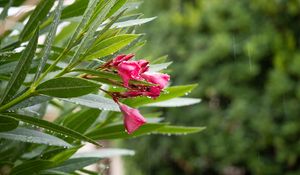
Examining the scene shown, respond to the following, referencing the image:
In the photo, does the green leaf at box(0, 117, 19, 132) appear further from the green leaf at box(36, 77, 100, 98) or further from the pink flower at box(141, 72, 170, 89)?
the pink flower at box(141, 72, 170, 89)

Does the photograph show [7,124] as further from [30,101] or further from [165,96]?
[165,96]

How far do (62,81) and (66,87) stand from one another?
0.01 m

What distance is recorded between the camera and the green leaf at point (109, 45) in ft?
3.02

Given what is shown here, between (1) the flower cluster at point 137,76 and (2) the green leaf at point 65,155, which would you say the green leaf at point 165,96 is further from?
(1) the flower cluster at point 137,76

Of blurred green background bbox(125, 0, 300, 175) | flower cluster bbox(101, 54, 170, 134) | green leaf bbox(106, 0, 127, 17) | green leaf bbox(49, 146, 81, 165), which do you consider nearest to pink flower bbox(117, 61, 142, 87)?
flower cluster bbox(101, 54, 170, 134)

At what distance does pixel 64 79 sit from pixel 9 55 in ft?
0.67

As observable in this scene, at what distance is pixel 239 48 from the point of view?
5160mm

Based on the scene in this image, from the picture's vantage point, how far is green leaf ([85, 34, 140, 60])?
0.92 metres

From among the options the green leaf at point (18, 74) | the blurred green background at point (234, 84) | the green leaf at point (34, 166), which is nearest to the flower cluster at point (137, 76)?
the green leaf at point (18, 74)

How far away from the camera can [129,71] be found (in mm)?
846

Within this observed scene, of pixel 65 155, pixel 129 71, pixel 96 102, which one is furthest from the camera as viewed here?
pixel 65 155

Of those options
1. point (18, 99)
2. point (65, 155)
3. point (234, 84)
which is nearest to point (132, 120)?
point (18, 99)

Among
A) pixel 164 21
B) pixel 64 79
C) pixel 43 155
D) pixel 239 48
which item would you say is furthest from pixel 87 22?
pixel 164 21

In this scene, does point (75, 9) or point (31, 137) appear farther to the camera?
point (75, 9)
